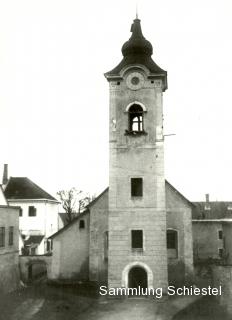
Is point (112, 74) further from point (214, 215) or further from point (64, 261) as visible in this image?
point (214, 215)

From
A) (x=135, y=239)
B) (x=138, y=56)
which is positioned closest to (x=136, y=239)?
(x=135, y=239)

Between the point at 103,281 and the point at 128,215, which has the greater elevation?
the point at 128,215

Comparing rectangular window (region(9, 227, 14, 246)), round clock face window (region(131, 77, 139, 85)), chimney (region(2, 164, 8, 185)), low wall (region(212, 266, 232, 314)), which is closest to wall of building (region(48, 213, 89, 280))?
rectangular window (region(9, 227, 14, 246))

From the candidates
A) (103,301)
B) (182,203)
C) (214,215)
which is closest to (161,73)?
(182,203)

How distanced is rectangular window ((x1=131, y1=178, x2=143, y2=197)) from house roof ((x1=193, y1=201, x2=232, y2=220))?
2511 cm

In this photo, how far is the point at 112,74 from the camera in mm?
27062

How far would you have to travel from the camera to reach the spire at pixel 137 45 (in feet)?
90.5

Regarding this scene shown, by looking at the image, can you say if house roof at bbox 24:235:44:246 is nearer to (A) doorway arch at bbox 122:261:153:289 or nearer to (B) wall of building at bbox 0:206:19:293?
(B) wall of building at bbox 0:206:19:293

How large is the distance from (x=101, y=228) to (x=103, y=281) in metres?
3.90

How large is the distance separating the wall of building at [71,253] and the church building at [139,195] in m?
1.52

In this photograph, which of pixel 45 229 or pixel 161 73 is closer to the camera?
pixel 161 73

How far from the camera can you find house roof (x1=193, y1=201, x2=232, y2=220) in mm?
49719

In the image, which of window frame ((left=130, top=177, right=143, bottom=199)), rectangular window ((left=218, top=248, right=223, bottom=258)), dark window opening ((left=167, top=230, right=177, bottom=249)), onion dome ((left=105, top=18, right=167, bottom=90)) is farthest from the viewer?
rectangular window ((left=218, top=248, right=223, bottom=258))

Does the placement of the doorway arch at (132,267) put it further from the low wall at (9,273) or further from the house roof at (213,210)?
the house roof at (213,210)
